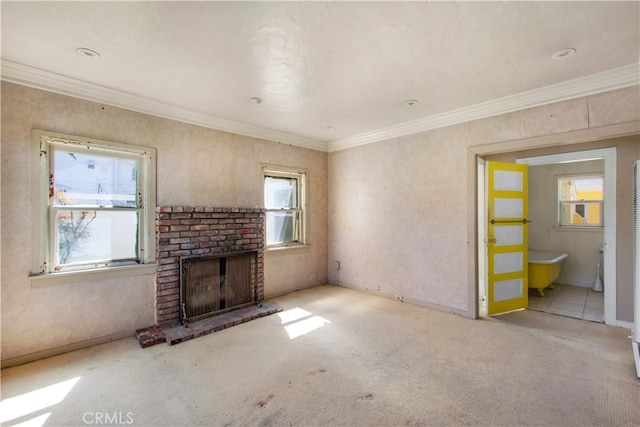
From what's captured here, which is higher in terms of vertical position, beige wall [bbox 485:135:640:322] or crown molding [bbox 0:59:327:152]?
crown molding [bbox 0:59:327:152]

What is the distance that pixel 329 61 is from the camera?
2459 millimetres

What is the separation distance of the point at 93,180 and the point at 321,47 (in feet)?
9.03

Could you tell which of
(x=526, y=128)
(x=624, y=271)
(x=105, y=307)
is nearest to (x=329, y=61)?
(x=526, y=128)

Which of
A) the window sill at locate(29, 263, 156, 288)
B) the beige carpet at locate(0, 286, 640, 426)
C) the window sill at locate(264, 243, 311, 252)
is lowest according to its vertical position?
the beige carpet at locate(0, 286, 640, 426)

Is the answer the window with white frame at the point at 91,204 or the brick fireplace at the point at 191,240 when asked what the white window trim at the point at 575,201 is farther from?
the window with white frame at the point at 91,204

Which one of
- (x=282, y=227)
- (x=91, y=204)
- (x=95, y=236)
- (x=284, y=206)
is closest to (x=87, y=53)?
(x=91, y=204)

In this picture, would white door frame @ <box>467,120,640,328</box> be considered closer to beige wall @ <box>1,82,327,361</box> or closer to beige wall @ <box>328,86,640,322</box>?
beige wall @ <box>328,86,640,322</box>

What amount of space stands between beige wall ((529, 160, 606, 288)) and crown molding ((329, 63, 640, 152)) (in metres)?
3.20

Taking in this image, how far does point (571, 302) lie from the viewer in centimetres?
433

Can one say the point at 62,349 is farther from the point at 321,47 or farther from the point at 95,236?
the point at 321,47

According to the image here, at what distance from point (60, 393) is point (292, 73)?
3265 millimetres

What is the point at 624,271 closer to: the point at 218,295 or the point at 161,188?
the point at 218,295

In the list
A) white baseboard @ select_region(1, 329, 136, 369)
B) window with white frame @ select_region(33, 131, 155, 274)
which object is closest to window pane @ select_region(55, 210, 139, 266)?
window with white frame @ select_region(33, 131, 155, 274)

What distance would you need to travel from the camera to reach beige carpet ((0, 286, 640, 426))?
6.39 feet
